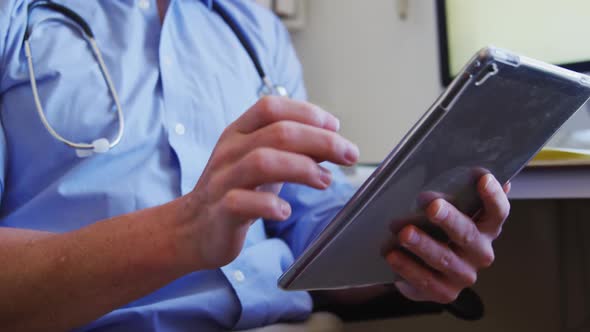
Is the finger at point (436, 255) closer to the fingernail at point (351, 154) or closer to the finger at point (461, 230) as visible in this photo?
the finger at point (461, 230)

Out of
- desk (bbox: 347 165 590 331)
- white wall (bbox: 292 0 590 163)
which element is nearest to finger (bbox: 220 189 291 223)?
desk (bbox: 347 165 590 331)

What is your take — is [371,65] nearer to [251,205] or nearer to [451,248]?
[451,248]

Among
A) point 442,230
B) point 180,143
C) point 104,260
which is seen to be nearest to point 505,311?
point 442,230

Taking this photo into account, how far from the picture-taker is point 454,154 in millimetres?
418

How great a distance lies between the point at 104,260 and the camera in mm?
426

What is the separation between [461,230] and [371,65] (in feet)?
2.73

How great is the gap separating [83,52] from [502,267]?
2.85ft

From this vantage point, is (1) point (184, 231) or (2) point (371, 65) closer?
(1) point (184, 231)

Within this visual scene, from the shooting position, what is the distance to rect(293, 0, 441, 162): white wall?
3.84 feet

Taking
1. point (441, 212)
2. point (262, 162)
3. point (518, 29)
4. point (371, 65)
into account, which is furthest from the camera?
point (371, 65)

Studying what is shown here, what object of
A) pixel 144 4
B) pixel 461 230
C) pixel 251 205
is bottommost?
pixel 461 230

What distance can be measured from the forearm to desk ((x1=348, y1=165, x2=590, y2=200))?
0.40 m

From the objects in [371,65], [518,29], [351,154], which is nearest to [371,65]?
[371,65]

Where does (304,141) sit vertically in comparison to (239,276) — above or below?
above
